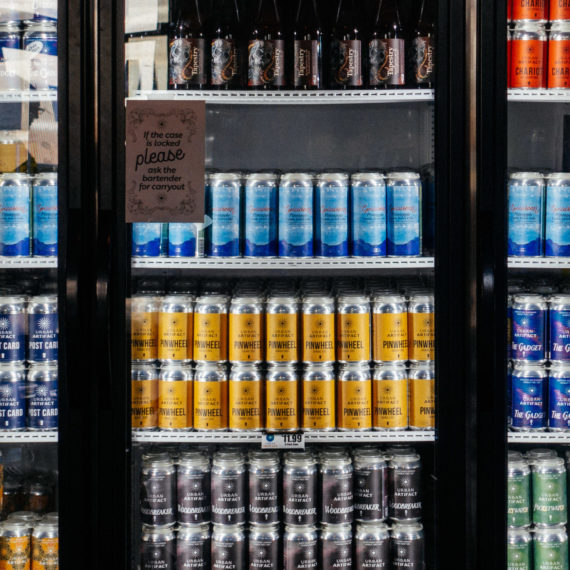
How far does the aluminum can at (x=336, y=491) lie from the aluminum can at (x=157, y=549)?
0.45 m

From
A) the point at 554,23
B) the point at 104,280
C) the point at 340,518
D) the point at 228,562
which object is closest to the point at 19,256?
Answer: the point at 104,280

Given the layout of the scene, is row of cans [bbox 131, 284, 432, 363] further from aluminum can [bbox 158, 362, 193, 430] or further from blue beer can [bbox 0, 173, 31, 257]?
blue beer can [bbox 0, 173, 31, 257]

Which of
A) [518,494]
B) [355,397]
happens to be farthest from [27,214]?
[518,494]

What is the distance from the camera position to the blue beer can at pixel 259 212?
1.87m

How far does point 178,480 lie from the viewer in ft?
6.11

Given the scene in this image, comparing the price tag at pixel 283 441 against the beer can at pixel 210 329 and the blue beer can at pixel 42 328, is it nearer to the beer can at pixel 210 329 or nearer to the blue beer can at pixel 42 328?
the beer can at pixel 210 329

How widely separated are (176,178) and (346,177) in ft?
1.57

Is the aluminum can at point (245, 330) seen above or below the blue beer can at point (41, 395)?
above

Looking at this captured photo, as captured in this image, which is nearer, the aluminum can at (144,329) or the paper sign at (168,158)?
the paper sign at (168,158)

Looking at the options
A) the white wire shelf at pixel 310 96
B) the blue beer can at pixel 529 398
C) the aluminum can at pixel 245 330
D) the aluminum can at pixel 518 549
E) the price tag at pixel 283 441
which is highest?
the white wire shelf at pixel 310 96

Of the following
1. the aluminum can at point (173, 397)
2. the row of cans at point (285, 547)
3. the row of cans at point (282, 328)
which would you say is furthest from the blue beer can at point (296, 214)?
the row of cans at point (285, 547)

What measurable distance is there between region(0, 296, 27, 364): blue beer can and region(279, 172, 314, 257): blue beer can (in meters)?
0.76

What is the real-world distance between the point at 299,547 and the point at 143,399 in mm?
599

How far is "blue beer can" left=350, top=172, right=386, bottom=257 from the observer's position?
186 centimetres
